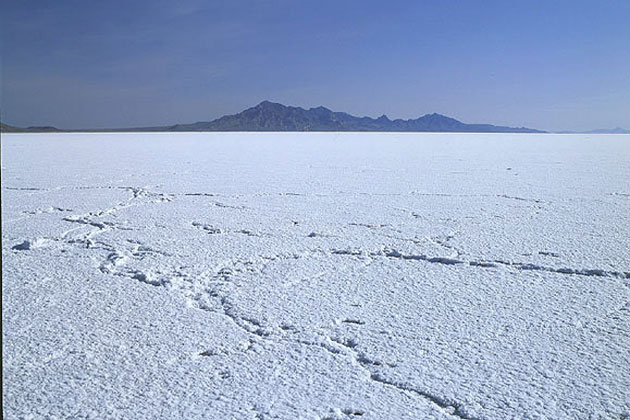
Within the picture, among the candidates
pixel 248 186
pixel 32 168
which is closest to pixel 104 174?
pixel 32 168

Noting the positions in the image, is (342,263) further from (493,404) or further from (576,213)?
(576,213)

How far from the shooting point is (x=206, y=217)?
3504 millimetres

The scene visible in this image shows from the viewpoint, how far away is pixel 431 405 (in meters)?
1.20

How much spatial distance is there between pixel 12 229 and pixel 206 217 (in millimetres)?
1122

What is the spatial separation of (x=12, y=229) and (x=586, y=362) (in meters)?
2.97

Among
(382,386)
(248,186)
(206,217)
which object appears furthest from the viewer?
(248,186)

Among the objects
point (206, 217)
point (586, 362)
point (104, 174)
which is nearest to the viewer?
point (586, 362)

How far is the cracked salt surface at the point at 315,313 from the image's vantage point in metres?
1.24

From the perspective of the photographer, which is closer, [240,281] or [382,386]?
[382,386]

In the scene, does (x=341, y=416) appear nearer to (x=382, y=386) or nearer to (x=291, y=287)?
(x=382, y=386)

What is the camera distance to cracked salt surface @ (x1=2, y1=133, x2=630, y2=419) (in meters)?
1.24

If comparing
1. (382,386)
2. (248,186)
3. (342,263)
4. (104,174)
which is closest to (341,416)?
(382,386)

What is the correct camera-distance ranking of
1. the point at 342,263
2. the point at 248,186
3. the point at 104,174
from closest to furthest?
the point at 342,263
the point at 248,186
the point at 104,174

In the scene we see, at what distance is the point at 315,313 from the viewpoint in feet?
5.81
